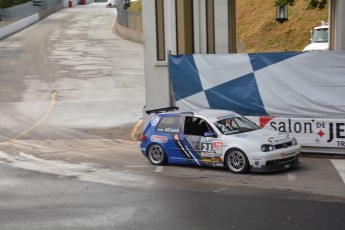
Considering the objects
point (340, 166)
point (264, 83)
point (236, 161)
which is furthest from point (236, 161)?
point (264, 83)

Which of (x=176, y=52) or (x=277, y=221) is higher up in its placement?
(x=176, y=52)

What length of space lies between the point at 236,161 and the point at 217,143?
0.67m

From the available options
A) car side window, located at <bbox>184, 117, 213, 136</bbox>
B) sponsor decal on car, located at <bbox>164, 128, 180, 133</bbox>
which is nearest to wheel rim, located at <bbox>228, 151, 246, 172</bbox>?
car side window, located at <bbox>184, 117, 213, 136</bbox>

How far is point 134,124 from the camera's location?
25250 mm

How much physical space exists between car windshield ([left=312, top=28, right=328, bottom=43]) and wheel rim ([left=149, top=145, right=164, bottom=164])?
61.7 ft

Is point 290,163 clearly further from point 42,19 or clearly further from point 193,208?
point 42,19

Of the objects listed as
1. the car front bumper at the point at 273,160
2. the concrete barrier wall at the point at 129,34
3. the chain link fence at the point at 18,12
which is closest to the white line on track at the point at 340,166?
the car front bumper at the point at 273,160

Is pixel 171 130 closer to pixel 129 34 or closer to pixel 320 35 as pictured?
pixel 320 35

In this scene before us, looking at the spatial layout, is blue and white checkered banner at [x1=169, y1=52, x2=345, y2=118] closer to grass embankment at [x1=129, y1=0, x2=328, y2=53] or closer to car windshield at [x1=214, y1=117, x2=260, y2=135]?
car windshield at [x1=214, y1=117, x2=260, y2=135]

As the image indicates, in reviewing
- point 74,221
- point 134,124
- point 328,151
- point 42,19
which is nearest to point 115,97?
point 134,124

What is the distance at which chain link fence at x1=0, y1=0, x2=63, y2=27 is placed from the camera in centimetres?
5778

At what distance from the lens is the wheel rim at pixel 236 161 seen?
1507 cm

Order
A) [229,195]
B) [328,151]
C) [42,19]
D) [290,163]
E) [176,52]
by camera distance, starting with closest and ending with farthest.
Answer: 1. [229,195]
2. [290,163]
3. [328,151]
4. [176,52]
5. [42,19]

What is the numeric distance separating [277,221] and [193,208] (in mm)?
1800
